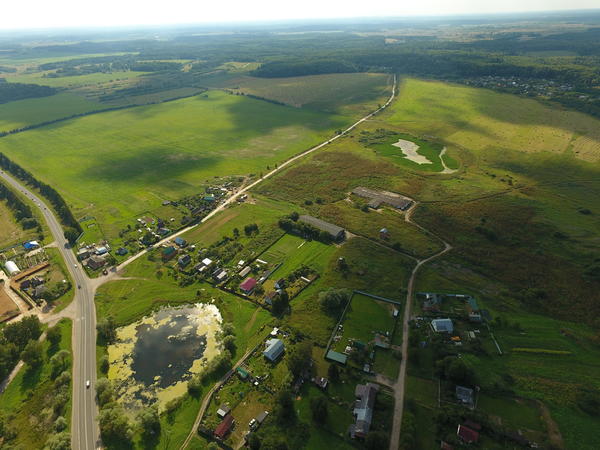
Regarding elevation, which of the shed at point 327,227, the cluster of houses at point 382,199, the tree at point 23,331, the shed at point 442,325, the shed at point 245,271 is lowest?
the cluster of houses at point 382,199

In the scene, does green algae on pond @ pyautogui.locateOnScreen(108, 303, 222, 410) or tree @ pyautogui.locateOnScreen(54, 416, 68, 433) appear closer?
tree @ pyautogui.locateOnScreen(54, 416, 68, 433)

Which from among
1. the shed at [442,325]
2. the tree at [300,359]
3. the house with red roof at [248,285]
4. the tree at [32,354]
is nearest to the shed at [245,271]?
the house with red roof at [248,285]

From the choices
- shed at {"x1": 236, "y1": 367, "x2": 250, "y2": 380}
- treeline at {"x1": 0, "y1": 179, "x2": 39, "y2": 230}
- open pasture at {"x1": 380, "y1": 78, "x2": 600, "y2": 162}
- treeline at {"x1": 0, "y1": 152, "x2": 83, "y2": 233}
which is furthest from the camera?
open pasture at {"x1": 380, "y1": 78, "x2": 600, "y2": 162}

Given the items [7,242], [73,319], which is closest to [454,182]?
[73,319]

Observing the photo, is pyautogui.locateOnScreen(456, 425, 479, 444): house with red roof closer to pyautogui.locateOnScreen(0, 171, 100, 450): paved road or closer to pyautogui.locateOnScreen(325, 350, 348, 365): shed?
pyautogui.locateOnScreen(325, 350, 348, 365): shed

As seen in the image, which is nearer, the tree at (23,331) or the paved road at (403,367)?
the paved road at (403,367)

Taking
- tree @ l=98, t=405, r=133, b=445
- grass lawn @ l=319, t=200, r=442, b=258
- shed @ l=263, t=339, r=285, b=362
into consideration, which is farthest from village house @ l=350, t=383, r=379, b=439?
grass lawn @ l=319, t=200, r=442, b=258

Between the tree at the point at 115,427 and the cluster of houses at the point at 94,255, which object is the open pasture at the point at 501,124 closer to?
the cluster of houses at the point at 94,255

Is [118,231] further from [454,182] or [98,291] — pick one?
[454,182]
